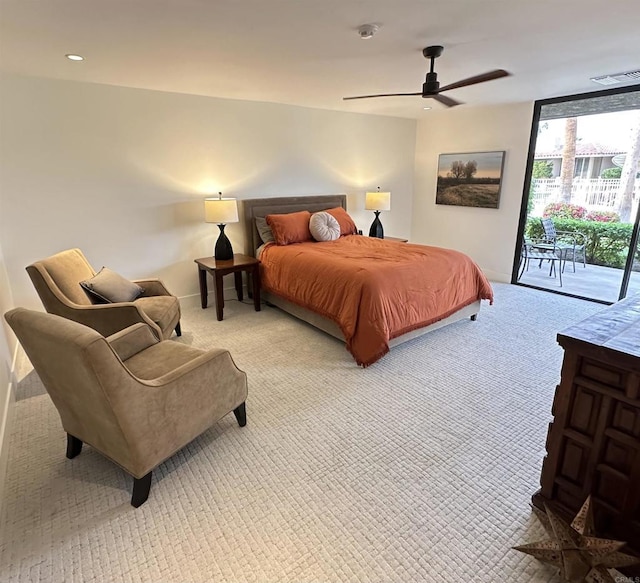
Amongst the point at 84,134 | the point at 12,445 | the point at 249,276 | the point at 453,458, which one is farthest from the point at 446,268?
the point at 84,134

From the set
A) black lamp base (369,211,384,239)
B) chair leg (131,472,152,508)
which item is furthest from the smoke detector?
black lamp base (369,211,384,239)

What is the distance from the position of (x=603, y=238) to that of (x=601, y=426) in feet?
13.5

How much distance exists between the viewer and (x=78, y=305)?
8.98 feet

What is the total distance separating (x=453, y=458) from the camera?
2.09 m

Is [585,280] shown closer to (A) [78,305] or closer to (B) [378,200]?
(B) [378,200]

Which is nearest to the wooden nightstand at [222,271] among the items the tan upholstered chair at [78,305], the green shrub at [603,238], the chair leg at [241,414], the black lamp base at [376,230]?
the tan upholstered chair at [78,305]

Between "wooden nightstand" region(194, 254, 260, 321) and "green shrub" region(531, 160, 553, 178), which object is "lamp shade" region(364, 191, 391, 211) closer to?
"green shrub" region(531, 160, 553, 178)

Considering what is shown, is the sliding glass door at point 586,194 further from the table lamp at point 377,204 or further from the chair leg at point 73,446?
the chair leg at point 73,446

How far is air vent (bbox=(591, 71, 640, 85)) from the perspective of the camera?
3.51 meters

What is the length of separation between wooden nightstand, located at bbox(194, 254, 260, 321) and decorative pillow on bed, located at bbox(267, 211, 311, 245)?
0.45 m

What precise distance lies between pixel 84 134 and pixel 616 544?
15.5 feet

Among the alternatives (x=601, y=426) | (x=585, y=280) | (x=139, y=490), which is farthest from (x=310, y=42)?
(x=585, y=280)

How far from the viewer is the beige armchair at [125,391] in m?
1.50

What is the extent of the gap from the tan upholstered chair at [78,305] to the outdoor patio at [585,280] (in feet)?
15.9
